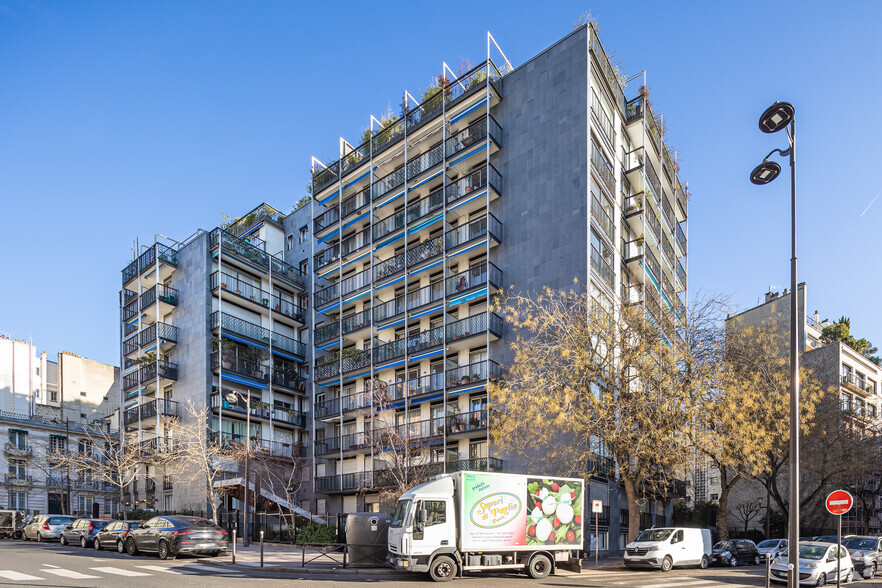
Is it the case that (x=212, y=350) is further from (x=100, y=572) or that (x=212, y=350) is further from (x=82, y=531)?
(x=100, y=572)

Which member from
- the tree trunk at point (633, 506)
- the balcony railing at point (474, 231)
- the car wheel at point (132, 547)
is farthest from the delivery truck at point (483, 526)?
the balcony railing at point (474, 231)

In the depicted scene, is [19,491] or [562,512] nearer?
[562,512]

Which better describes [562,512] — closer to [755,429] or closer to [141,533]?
[755,429]

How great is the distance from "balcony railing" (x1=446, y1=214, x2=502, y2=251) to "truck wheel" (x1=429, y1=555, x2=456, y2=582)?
2039 cm

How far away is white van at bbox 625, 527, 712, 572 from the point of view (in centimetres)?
2222

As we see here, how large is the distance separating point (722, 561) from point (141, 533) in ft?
74.6

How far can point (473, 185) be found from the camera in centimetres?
3712

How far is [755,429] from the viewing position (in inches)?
928

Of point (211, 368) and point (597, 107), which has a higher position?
point (597, 107)

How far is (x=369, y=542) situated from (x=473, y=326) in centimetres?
1597

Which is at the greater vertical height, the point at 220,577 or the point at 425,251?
the point at 425,251

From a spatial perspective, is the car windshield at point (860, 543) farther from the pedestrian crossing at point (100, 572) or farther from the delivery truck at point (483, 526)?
the pedestrian crossing at point (100, 572)

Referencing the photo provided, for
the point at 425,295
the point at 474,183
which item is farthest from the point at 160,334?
the point at 474,183

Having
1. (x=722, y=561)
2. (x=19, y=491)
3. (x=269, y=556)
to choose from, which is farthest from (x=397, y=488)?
(x=19, y=491)
